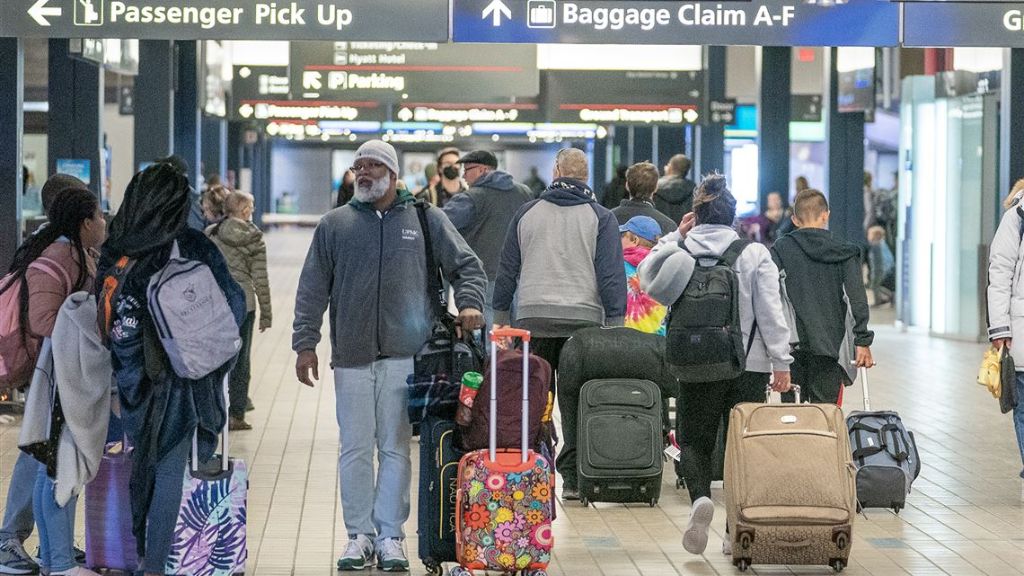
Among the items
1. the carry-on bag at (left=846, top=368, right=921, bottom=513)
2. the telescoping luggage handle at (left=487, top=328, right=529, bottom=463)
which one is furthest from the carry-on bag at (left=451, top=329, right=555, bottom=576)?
the carry-on bag at (left=846, top=368, right=921, bottom=513)

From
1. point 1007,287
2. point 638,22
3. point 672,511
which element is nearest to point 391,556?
point 672,511

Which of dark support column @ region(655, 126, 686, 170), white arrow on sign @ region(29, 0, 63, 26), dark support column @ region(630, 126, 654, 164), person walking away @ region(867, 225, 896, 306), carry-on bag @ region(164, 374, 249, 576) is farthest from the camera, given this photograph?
dark support column @ region(630, 126, 654, 164)

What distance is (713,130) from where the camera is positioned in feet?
76.0

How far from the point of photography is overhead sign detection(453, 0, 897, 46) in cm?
905

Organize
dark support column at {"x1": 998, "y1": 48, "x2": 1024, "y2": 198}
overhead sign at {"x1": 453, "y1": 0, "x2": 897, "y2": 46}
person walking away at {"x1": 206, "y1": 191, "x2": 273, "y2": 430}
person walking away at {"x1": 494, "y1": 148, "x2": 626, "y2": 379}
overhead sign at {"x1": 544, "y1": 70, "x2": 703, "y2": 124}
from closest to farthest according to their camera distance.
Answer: person walking away at {"x1": 494, "y1": 148, "x2": 626, "y2": 379}
overhead sign at {"x1": 453, "y1": 0, "x2": 897, "y2": 46}
person walking away at {"x1": 206, "y1": 191, "x2": 273, "y2": 430}
dark support column at {"x1": 998, "y1": 48, "x2": 1024, "y2": 198}
overhead sign at {"x1": 544, "y1": 70, "x2": 703, "y2": 124}

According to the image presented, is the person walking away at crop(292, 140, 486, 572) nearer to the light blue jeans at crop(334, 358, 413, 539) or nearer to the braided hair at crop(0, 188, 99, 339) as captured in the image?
the light blue jeans at crop(334, 358, 413, 539)

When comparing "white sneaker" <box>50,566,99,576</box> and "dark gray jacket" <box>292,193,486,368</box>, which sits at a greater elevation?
"dark gray jacket" <box>292,193,486,368</box>

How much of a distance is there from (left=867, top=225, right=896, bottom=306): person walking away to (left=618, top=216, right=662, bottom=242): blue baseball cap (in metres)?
13.8

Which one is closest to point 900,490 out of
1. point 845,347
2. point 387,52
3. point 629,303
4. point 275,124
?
point 845,347

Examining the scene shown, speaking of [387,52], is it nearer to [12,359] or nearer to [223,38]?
[223,38]

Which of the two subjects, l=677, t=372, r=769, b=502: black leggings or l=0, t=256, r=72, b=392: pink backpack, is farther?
l=677, t=372, r=769, b=502: black leggings

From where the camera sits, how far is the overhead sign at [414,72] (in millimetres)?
20562

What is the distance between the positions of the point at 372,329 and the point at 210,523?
101 cm

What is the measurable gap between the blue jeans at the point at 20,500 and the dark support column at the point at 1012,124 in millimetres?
10391
